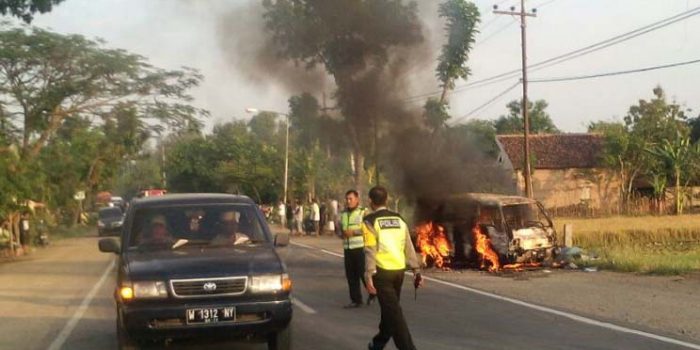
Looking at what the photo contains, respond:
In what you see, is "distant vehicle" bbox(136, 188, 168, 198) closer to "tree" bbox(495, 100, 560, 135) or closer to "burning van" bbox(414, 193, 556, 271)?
"burning van" bbox(414, 193, 556, 271)

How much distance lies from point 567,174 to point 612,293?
1524 inches

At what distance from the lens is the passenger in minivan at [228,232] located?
8.36 metres

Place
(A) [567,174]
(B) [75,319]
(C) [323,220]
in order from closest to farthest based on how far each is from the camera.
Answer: (B) [75,319] < (C) [323,220] < (A) [567,174]

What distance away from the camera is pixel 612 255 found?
1792 centimetres

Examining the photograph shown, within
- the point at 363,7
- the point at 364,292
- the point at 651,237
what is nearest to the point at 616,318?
the point at 364,292

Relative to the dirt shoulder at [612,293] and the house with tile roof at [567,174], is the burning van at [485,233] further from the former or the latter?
the house with tile roof at [567,174]

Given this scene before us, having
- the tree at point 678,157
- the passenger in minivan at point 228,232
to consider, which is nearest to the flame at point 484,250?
the passenger in minivan at point 228,232

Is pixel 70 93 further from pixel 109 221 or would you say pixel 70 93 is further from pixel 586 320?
pixel 586 320

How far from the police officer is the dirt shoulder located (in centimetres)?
351

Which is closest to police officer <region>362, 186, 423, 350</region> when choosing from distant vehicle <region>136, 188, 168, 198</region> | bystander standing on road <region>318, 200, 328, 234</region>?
distant vehicle <region>136, 188, 168, 198</region>

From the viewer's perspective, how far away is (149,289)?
7191mm

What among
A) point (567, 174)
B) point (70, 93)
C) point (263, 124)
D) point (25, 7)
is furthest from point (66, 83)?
point (263, 124)

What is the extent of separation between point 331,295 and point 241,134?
170 ft

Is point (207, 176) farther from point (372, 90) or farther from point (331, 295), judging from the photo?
point (331, 295)
